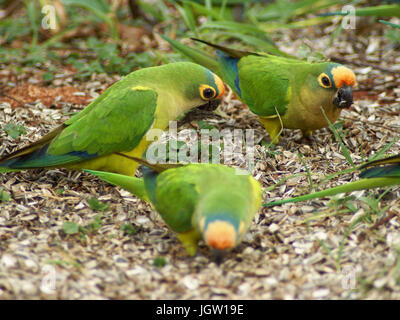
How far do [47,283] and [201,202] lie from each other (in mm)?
1026

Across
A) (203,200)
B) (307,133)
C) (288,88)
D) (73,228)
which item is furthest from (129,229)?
(307,133)

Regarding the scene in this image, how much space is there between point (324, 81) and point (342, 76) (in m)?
0.18

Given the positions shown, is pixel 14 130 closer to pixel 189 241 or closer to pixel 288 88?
pixel 189 241

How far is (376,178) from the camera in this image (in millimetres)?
3229

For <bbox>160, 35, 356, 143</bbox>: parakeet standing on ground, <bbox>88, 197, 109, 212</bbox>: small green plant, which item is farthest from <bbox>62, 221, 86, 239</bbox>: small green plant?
<bbox>160, 35, 356, 143</bbox>: parakeet standing on ground

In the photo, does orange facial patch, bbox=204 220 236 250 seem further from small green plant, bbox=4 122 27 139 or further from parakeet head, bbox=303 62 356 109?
small green plant, bbox=4 122 27 139

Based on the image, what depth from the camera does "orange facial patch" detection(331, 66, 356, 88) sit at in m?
4.02

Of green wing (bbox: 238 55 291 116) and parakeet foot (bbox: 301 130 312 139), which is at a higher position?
green wing (bbox: 238 55 291 116)

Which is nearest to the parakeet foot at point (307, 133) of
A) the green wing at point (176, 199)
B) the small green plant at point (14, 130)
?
the green wing at point (176, 199)

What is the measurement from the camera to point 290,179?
12.8 ft

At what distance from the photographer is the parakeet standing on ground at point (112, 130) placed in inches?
146

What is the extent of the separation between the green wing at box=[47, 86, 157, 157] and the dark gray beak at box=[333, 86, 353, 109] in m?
1.59
